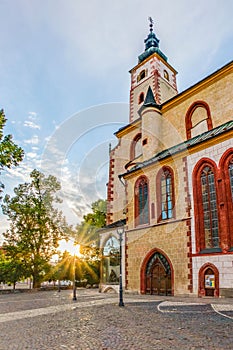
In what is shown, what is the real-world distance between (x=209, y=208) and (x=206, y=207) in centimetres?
20

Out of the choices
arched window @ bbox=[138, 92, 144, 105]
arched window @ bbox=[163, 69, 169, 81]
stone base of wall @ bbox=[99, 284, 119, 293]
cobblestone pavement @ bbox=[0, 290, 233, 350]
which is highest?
arched window @ bbox=[163, 69, 169, 81]

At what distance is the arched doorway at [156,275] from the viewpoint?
15.8m

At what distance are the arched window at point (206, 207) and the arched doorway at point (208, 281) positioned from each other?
3.19ft

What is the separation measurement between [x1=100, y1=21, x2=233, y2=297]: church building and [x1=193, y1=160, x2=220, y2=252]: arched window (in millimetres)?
50

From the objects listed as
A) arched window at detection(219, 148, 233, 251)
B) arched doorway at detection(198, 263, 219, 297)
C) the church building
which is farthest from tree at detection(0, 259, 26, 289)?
arched window at detection(219, 148, 233, 251)

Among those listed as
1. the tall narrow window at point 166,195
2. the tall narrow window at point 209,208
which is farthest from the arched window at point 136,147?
the tall narrow window at point 209,208

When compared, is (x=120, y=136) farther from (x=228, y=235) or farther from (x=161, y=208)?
(x=228, y=235)

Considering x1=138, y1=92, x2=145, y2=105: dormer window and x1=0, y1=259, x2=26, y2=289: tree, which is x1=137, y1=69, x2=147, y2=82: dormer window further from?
x1=0, y1=259, x2=26, y2=289: tree

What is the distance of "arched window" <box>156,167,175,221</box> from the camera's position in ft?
55.7

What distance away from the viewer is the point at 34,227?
29141mm

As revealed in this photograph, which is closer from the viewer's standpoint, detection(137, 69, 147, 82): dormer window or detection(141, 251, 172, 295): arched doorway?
detection(141, 251, 172, 295): arched doorway

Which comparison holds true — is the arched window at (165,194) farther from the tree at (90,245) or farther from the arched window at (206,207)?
the tree at (90,245)

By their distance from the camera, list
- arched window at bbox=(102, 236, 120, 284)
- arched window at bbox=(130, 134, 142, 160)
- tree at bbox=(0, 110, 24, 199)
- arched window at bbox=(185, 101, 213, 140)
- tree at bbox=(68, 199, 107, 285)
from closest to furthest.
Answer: tree at bbox=(0, 110, 24, 199), arched window at bbox=(185, 101, 213, 140), arched window at bbox=(102, 236, 120, 284), arched window at bbox=(130, 134, 142, 160), tree at bbox=(68, 199, 107, 285)

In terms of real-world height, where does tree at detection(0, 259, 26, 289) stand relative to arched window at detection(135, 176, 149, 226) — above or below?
below
